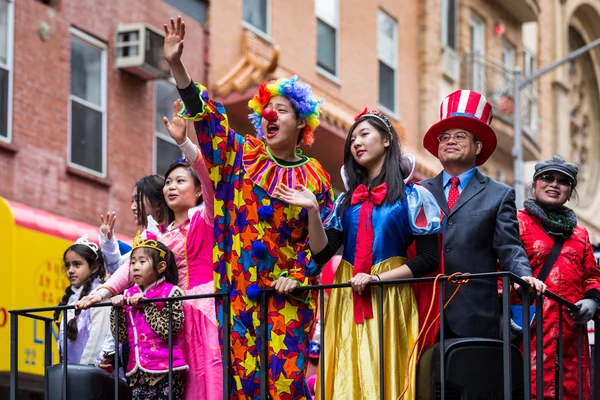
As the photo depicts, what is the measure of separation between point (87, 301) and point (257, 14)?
505 inches

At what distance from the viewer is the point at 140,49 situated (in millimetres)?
16547

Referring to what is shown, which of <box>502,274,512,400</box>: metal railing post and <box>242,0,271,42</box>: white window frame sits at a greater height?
<box>242,0,271,42</box>: white window frame

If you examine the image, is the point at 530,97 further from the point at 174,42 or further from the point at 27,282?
the point at 174,42

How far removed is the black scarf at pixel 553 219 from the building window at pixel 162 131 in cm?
967

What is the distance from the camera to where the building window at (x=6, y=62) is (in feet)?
48.2

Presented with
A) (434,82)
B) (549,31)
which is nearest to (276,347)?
(434,82)

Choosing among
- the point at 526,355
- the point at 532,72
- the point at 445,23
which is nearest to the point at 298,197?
the point at 526,355

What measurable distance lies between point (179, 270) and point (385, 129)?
1.61m

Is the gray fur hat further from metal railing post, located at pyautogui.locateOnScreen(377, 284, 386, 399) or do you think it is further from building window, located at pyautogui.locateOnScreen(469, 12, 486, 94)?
building window, located at pyautogui.locateOnScreen(469, 12, 486, 94)

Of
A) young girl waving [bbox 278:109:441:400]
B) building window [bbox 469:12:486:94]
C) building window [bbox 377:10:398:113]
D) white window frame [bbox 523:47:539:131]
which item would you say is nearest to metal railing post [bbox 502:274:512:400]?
young girl waving [bbox 278:109:441:400]

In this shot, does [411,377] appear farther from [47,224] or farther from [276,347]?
[47,224]

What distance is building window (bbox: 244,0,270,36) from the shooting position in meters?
19.8

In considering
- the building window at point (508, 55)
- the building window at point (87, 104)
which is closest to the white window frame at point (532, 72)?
the building window at point (508, 55)

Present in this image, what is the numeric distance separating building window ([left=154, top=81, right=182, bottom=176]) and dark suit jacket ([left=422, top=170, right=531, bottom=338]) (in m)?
10.3
